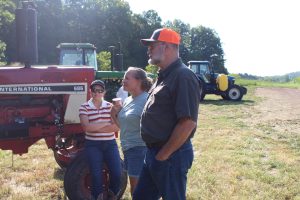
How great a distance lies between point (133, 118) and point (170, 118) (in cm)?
110

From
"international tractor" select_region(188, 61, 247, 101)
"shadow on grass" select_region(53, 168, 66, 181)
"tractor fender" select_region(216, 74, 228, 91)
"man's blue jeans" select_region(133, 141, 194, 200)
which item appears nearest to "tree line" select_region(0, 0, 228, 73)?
"international tractor" select_region(188, 61, 247, 101)

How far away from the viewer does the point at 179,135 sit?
111 inches

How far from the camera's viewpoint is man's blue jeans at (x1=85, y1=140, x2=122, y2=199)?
4.57 m

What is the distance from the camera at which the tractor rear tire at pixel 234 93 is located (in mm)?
21203

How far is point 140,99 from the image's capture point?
4.02m

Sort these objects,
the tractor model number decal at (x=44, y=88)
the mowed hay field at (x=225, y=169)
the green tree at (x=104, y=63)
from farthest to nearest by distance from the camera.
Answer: the green tree at (x=104, y=63) < the mowed hay field at (x=225, y=169) < the tractor model number decal at (x=44, y=88)

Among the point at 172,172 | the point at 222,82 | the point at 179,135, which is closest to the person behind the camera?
the point at 179,135

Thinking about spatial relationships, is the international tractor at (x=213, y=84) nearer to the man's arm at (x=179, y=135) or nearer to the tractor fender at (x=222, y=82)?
the tractor fender at (x=222, y=82)

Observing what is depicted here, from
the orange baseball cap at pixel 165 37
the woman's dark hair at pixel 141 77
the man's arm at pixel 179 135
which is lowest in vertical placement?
the man's arm at pixel 179 135

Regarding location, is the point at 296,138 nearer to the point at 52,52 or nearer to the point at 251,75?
the point at 52,52

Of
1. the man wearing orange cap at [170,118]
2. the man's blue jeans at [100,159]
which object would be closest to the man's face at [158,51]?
the man wearing orange cap at [170,118]

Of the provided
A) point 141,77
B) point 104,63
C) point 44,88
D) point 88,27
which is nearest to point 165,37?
point 141,77

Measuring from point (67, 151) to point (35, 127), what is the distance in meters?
0.80

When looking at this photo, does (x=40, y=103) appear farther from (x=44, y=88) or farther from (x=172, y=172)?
(x=172, y=172)
